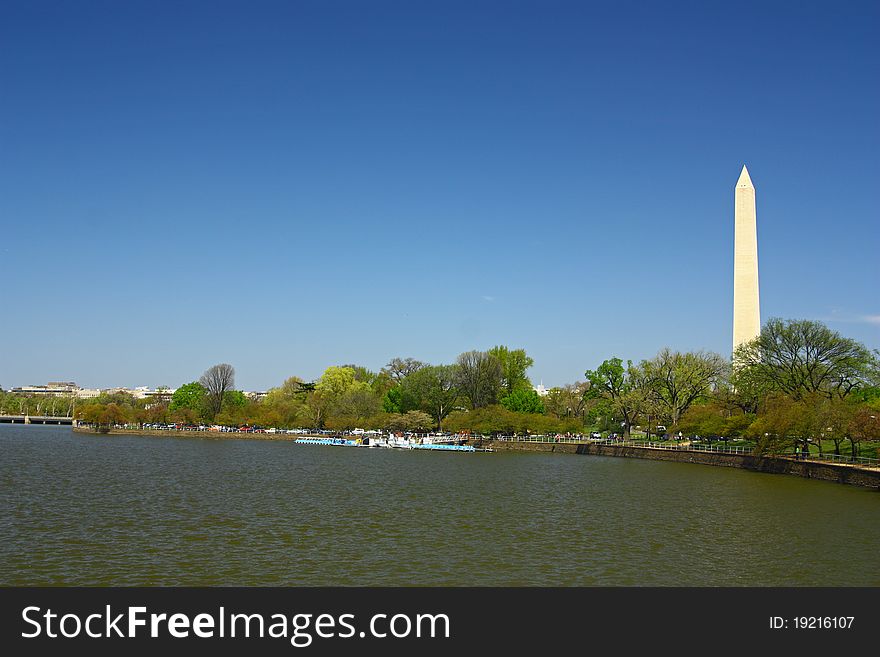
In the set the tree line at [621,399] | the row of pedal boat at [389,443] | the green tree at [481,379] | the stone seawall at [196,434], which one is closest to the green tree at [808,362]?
the tree line at [621,399]

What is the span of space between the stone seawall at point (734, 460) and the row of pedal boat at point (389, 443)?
545cm

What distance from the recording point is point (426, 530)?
29.5 meters

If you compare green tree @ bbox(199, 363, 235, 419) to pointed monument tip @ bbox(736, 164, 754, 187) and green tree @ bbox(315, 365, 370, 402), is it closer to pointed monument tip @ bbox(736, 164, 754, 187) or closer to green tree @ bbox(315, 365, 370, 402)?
green tree @ bbox(315, 365, 370, 402)

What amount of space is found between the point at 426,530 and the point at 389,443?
266 ft

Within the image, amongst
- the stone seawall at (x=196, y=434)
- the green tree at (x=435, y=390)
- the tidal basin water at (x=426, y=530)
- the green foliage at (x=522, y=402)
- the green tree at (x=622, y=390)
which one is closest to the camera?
the tidal basin water at (x=426, y=530)

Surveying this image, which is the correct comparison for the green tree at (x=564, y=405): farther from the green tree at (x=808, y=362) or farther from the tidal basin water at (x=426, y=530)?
the tidal basin water at (x=426, y=530)

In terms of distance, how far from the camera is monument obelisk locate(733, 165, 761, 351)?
266 ft

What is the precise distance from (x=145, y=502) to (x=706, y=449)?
57885mm

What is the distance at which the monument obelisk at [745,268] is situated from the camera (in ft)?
266
